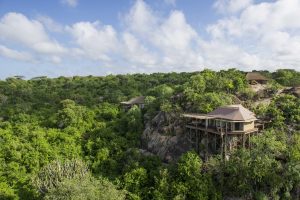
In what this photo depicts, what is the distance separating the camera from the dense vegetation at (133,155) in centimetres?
3356

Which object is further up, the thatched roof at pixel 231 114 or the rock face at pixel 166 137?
the thatched roof at pixel 231 114


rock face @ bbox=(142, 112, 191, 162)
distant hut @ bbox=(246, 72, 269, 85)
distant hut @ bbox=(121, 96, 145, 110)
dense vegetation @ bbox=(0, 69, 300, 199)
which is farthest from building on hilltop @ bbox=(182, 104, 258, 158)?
distant hut @ bbox=(246, 72, 269, 85)

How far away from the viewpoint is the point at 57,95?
75.3 m

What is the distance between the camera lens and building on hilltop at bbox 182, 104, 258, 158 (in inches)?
1476

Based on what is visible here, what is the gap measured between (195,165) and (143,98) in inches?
1055

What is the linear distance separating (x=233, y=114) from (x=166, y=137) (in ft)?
33.8

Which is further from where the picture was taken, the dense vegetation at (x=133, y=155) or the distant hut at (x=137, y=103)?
the distant hut at (x=137, y=103)

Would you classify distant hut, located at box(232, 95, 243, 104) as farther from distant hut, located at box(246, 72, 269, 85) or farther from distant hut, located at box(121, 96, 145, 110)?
distant hut, located at box(121, 96, 145, 110)

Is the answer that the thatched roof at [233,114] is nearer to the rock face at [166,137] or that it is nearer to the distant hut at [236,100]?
the rock face at [166,137]

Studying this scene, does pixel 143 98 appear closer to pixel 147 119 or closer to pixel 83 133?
pixel 147 119

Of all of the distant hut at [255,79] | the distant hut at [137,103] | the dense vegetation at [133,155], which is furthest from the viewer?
the distant hut at [255,79]

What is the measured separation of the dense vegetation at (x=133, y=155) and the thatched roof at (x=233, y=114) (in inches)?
113

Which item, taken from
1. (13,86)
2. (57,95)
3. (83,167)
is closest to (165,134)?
(83,167)

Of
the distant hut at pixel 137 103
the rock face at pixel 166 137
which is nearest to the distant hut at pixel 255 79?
the distant hut at pixel 137 103
